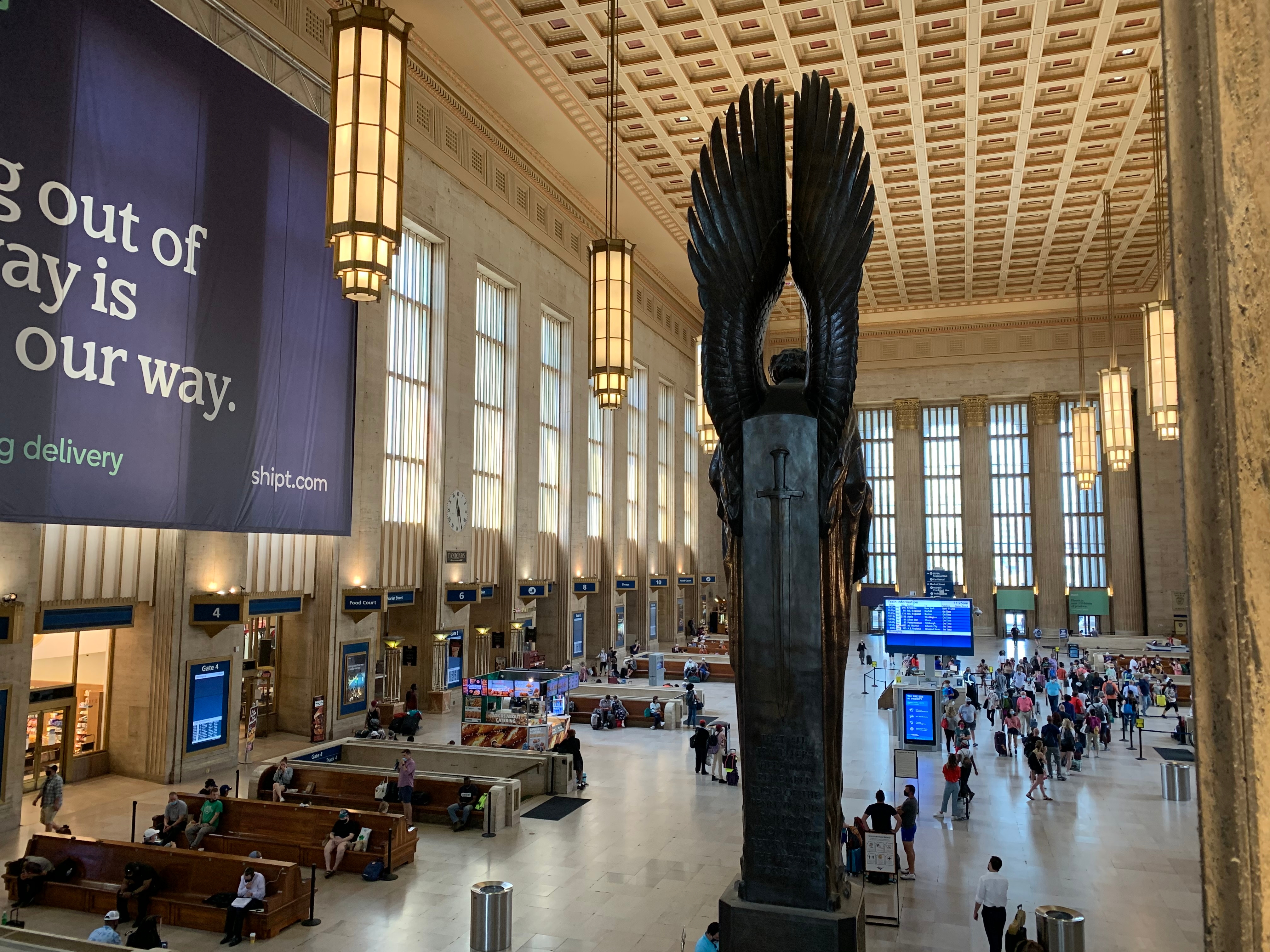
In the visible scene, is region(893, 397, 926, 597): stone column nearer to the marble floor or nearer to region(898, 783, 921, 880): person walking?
the marble floor

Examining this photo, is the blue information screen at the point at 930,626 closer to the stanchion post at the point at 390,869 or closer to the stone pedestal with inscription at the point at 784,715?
the stanchion post at the point at 390,869

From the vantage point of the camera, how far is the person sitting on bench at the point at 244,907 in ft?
25.6

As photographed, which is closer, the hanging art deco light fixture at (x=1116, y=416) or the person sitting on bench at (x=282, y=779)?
the person sitting on bench at (x=282, y=779)

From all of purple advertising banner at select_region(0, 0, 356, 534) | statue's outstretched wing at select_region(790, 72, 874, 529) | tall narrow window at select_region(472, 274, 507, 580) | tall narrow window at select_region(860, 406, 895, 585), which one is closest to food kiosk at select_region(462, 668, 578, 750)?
purple advertising banner at select_region(0, 0, 356, 534)

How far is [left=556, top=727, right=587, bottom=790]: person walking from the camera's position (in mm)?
13750

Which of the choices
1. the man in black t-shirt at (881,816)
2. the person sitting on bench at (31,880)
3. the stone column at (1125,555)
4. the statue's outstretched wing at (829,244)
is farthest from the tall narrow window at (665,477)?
the statue's outstretched wing at (829,244)

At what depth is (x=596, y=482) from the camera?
29922 millimetres

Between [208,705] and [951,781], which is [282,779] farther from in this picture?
[951,781]

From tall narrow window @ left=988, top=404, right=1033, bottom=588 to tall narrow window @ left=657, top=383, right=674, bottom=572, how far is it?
51.6 feet

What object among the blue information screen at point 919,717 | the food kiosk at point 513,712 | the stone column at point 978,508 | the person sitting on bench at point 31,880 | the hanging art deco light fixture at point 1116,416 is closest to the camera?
the person sitting on bench at point 31,880

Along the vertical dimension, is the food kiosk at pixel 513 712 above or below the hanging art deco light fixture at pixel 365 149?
below

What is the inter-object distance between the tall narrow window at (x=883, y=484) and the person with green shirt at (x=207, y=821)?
36.3 metres

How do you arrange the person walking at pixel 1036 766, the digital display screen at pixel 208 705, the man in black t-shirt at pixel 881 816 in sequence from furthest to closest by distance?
the digital display screen at pixel 208 705, the person walking at pixel 1036 766, the man in black t-shirt at pixel 881 816

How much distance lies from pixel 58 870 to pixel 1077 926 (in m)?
9.63
